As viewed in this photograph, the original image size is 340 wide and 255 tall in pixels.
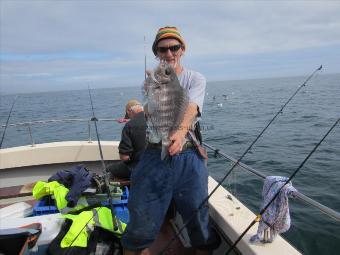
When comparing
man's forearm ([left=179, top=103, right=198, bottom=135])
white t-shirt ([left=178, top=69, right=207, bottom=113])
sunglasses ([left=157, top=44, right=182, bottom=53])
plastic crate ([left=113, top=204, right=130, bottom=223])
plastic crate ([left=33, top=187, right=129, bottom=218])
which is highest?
sunglasses ([left=157, top=44, right=182, bottom=53])

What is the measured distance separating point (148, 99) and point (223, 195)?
166 cm

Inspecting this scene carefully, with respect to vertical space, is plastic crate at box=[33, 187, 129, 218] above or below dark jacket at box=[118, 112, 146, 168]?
below

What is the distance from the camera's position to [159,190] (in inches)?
103

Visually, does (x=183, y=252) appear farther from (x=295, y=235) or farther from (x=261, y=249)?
(x=295, y=235)

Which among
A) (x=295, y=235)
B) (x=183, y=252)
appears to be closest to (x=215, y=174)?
(x=295, y=235)

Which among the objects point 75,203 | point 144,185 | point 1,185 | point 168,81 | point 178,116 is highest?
point 168,81

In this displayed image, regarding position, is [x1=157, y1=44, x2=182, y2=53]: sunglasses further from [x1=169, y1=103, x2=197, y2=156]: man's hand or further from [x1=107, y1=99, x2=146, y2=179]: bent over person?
[x1=107, y1=99, x2=146, y2=179]: bent over person

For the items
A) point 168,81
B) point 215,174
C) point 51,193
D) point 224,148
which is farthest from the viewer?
point 224,148

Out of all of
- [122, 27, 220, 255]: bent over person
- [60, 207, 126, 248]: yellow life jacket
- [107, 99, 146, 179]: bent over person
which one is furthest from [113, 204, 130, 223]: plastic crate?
[122, 27, 220, 255]: bent over person

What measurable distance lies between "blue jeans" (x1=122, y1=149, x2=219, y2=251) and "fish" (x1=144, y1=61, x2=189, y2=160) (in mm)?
341

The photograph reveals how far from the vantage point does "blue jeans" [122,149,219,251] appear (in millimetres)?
2629

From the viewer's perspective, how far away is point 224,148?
545 inches

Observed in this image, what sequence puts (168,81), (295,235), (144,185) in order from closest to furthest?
(168,81) → (144,185) → (295,235)

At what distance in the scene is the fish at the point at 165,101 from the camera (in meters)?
2.20
